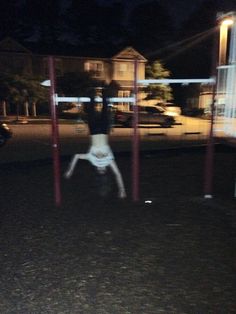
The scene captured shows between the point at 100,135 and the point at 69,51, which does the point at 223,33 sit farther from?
the point at 69,51

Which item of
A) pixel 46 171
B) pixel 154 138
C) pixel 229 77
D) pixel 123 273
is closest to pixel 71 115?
pixel 46 171

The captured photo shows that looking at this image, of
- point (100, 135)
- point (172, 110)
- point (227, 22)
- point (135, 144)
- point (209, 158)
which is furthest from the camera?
point (172, 110)

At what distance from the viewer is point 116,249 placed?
418cm

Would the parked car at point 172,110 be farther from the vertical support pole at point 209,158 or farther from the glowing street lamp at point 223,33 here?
the glowing street lamp at point 223,33

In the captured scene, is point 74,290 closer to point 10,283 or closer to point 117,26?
point 10,283

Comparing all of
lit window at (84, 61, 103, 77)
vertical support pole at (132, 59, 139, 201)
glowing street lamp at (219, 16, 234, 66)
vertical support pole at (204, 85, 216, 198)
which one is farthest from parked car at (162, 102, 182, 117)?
vertical support pole at (132, 59, 139, 201)

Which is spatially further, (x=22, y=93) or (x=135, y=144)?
(x=22, y=93)

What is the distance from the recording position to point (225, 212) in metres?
5.40

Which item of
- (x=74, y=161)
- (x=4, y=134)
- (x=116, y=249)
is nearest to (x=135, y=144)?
(x=74, y=161)

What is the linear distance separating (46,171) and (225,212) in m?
4.12

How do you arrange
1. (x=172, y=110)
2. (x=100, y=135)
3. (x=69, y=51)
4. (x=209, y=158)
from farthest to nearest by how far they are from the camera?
(x=69, y=51) → (x=172, y=110) → (x=100, y=135) → (x=209, y=158)

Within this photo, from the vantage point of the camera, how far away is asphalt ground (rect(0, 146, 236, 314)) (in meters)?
3.20

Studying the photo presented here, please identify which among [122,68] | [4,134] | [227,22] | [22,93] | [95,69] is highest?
[122,68]

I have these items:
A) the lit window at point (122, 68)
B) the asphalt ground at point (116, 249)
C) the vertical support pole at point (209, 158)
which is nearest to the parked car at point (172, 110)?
the lit window at point (122, 68)
